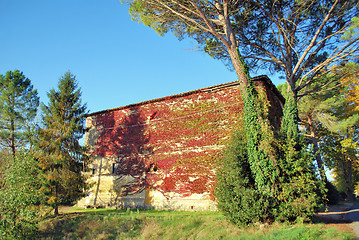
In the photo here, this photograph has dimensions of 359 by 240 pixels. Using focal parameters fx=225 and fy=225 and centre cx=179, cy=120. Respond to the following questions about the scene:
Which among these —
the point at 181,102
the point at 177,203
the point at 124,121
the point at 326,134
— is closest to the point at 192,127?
the point at 181,102

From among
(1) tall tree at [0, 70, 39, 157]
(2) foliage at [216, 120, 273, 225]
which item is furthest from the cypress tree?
(1) tall tree at [0, 70, 39, 157]

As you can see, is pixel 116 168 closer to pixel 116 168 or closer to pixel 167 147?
pixel 116 168

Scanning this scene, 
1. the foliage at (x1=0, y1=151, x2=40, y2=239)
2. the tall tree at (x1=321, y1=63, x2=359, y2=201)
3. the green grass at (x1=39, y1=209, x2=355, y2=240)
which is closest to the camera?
the green grass at (x1=39, y1=209, x2=355, y2=240)

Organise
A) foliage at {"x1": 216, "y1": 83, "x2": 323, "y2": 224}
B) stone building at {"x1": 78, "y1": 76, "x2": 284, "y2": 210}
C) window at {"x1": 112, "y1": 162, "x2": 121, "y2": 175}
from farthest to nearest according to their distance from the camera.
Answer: window at {"x1": 112, "y1": 162, "x2": 121, "y2": 175}
stone building at {"x1": 78, "y1": 76, "x2": 284, "y2": 210}
foliage at {"x1": 216, "y1": 83, "x2": 323, "y2": 224}

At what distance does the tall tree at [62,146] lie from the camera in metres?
12.8

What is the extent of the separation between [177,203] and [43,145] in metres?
8.71

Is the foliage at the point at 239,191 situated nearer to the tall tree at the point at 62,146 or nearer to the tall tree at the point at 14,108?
the tall tree at the point at 62,146

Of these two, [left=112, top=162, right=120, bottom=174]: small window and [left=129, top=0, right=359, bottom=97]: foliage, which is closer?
[left=129, top=0, right=359, bottom=97]: foliage

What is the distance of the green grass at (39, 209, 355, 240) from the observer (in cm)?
686

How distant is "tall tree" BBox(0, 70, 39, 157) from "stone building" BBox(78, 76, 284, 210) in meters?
7.69

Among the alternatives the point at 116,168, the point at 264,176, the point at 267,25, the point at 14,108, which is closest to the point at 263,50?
the point at 267,25

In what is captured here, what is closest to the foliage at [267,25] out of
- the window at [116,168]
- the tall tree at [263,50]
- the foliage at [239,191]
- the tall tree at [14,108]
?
the tall tree at [263,50]

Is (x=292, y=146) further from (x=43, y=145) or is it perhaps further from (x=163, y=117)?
(x=43, y=145)

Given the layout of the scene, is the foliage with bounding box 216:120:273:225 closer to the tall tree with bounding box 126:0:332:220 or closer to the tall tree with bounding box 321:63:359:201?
the tall tree with bounding box 126:0:332:220
